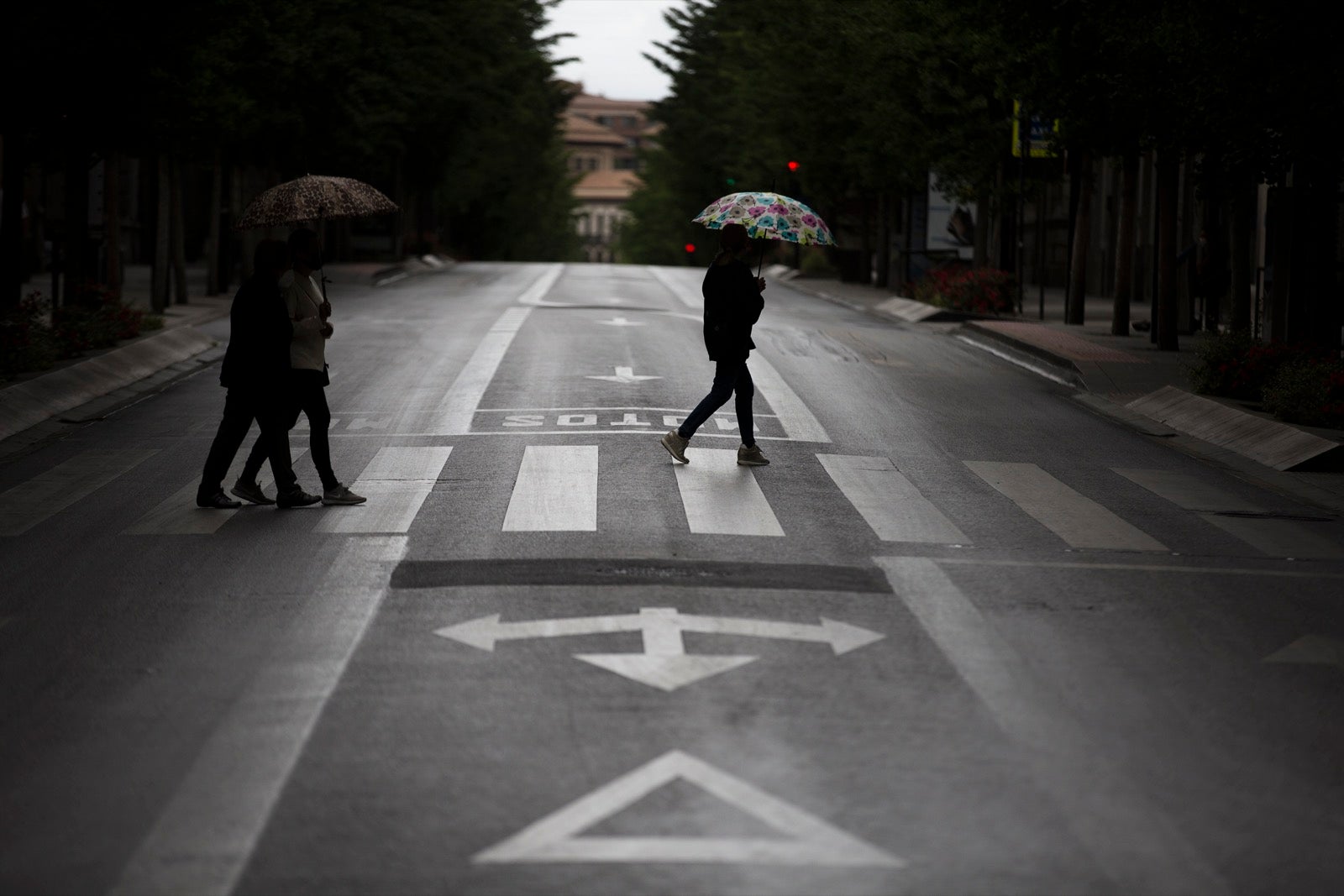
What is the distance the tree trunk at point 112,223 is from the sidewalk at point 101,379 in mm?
1064

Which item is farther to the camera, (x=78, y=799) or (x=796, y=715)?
(x=796, y=715)

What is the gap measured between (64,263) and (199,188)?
4484 cm

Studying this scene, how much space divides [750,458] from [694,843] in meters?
8.84

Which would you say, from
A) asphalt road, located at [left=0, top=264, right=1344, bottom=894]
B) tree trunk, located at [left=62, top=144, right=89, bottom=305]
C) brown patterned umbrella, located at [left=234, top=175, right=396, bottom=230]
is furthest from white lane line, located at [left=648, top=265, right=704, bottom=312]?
asphalt road, located at [left=0, top=264, right=1344, bottom=894]

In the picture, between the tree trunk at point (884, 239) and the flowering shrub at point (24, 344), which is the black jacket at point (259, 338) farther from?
the tree trunk at point (884, 239)

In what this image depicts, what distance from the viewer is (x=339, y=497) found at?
484 inches

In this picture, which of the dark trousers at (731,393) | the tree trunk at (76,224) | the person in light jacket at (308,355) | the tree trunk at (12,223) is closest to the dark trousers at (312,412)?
the person in light jacket at (308,355)

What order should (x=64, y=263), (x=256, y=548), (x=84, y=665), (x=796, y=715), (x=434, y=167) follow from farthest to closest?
(x=434, y=167) < (x=64, y=263) < (x=256, y=548) < (x=84, y=665) < (x=796, y=715)

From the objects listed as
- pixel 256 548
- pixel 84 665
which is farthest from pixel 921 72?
pixel 84 665

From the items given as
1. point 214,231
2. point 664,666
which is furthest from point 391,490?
point 214,231

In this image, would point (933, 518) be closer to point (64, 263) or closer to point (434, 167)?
point (64, 263)

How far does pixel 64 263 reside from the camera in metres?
26.0

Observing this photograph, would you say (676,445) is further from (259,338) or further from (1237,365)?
(1237,365)

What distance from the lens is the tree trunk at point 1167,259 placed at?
85.2ft
